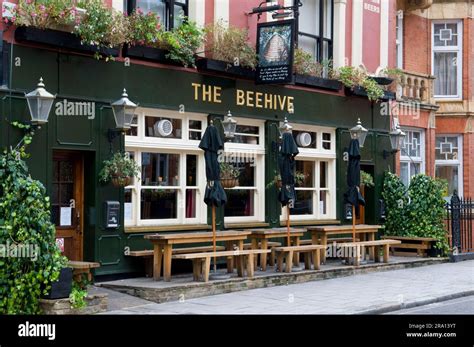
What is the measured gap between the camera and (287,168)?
16438mm

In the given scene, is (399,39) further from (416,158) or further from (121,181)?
(121,181)

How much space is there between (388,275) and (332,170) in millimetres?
3187

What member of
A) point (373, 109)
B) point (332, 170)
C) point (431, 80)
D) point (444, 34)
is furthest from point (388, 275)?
point (444, 34)

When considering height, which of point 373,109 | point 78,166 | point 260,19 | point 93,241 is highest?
point 260,19

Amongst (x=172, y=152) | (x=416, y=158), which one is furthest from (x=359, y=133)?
(x=172, y=152)

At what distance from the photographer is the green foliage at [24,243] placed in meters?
11.3

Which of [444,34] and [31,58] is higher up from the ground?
[444,34]

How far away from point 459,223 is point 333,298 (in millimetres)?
7869

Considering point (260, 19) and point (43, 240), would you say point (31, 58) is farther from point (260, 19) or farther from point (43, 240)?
point (260, 19)

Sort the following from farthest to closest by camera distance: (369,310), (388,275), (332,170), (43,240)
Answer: (332,170) → (388,275) → (369,310) → (43,240)

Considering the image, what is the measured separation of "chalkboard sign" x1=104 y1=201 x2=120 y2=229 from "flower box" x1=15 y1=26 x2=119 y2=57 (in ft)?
8.48

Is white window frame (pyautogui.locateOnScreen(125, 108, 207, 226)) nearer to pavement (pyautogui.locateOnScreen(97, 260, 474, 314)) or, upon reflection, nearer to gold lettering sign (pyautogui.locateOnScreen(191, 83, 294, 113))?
gold lettering sign (pyautogui.locateOnScreen(191, 83, 294, 113))

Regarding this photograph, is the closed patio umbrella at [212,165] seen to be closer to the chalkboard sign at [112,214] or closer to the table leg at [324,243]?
the chalkboard sign at [112,214]

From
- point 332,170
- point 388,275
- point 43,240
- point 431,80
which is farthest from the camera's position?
point 431,80
